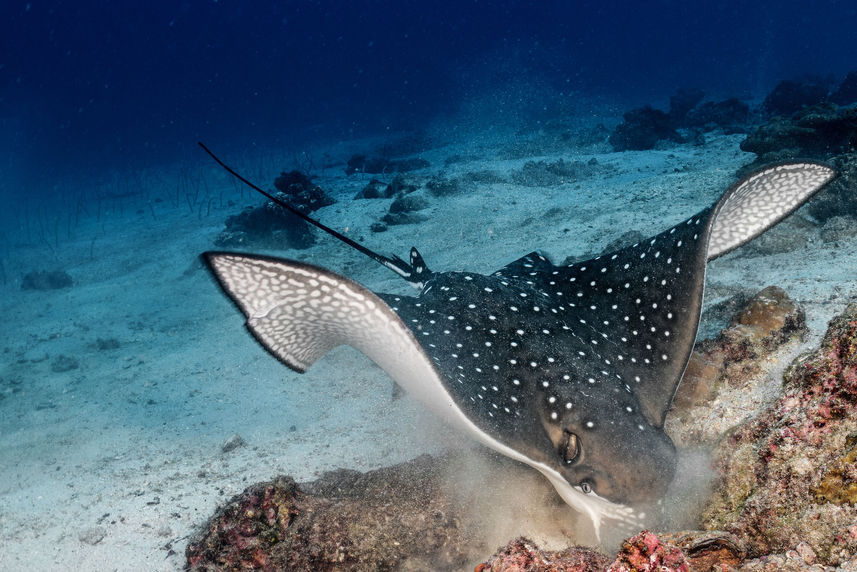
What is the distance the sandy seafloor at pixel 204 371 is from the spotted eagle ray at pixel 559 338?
868 mm

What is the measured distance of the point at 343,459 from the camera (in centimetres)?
416

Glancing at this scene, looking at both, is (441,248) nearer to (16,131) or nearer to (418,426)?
(418,426)

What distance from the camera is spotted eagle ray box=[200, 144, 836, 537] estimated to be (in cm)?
257

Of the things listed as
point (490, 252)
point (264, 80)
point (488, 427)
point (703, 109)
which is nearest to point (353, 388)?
point (488, 427)

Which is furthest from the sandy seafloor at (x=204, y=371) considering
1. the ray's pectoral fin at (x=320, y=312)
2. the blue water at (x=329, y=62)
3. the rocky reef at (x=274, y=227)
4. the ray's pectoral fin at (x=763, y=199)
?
the blue water at (x=329, y=62)

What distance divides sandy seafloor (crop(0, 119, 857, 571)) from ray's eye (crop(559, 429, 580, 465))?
81cm

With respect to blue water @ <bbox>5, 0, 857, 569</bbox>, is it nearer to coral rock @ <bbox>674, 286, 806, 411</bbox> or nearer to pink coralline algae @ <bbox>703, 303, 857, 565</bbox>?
coral rock @ <bbox>674, 286, 806, 411</bbox>

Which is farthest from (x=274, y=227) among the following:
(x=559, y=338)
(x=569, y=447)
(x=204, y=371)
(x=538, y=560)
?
(x=538, y=560)

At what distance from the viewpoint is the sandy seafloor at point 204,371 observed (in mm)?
3725

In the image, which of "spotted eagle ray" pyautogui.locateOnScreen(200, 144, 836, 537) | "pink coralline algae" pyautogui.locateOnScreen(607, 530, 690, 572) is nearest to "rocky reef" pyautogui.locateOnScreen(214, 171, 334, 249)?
"spotted eagle ray" pyautogui.locateOnScreen(200, 144, 836, 537)

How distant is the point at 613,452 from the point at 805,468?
0.86 m

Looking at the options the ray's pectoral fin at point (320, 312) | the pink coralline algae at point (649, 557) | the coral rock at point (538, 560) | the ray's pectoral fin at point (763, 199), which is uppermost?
the ray's pectoral fin at point (763, 199)

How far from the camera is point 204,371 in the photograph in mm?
6723

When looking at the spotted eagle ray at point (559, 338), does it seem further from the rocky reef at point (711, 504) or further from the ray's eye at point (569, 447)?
the rocky reef at point (711, 504)
